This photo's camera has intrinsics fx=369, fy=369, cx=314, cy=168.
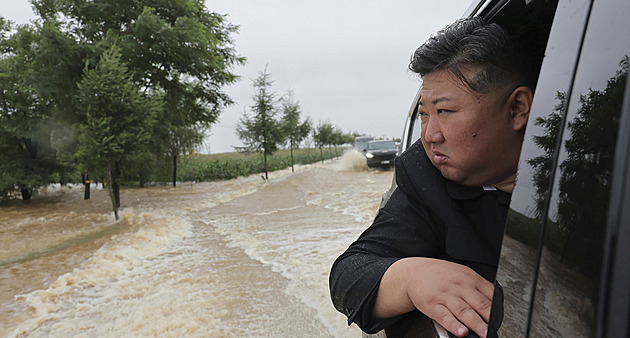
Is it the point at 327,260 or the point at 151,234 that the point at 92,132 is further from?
the point at 327,260

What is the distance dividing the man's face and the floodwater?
107 inches

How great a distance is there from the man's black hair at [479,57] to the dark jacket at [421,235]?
11.4 inches

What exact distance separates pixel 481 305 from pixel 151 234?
800 cm

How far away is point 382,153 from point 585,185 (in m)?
19.7

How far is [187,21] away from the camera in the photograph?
1194 cm

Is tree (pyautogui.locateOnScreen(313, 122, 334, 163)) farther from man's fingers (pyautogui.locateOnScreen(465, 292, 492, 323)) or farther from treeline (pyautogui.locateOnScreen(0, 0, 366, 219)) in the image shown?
man's fingers (pyautogui.locateOnScreen(465, 292, 492, 323))

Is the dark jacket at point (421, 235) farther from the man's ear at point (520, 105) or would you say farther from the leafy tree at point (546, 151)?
the leafy tree at point (546, 151)

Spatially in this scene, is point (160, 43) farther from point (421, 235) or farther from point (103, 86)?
point (421, 235)

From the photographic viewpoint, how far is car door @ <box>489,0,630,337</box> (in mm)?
443

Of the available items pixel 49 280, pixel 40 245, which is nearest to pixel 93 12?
pixel 40 245

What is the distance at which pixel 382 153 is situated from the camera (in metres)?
19.9

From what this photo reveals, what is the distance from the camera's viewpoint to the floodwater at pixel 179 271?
3.65 metres

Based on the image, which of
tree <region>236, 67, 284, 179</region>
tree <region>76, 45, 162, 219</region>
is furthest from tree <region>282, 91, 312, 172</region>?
tree <region>76, 45, 162, 219</region>

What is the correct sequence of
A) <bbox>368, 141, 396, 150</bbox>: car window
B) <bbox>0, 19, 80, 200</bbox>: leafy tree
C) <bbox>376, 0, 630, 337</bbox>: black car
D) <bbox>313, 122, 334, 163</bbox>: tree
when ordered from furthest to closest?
<bbox>313, 122, 334, 163</bbox>: tree < <bbox>368, 141, 396, 150</bbox>: car window < <bbox>0, 19, 80, 200</bbox>: leafy tree < <bbox>376, 0, 630, 337</bbox>: black car
